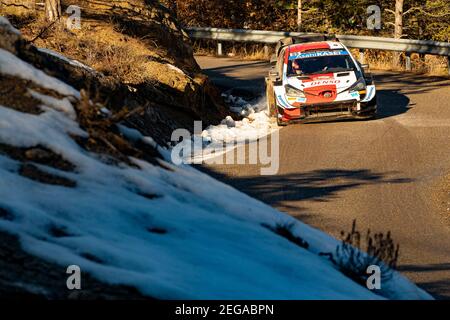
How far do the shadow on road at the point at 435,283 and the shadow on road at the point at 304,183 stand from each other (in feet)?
9.93

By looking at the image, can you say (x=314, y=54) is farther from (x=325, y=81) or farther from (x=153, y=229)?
(x=153, y=229)

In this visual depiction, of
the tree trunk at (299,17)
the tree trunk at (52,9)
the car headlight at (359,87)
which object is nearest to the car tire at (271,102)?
the car headlight at (359,87)

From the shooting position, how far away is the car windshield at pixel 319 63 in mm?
21547

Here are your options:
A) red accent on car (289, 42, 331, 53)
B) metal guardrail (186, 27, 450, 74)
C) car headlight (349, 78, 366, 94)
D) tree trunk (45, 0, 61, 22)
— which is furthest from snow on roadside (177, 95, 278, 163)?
metal guardrail (186, 27, 450, 74)

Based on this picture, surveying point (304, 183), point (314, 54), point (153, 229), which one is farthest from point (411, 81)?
point (153, 229)

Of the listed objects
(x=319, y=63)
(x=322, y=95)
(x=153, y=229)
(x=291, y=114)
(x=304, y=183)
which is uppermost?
(x=319, y=63)

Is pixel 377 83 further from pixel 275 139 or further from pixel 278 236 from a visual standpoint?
pixel 278 236

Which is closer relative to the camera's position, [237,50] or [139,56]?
[139,56]

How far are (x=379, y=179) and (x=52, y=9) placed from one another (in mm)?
9182

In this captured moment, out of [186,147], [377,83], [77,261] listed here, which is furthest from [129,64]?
[77,261]

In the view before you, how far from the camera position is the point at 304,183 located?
15375 millimetres

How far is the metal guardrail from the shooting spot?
30141 millimetres

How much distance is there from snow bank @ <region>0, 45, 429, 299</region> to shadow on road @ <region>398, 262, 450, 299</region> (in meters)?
1.72
